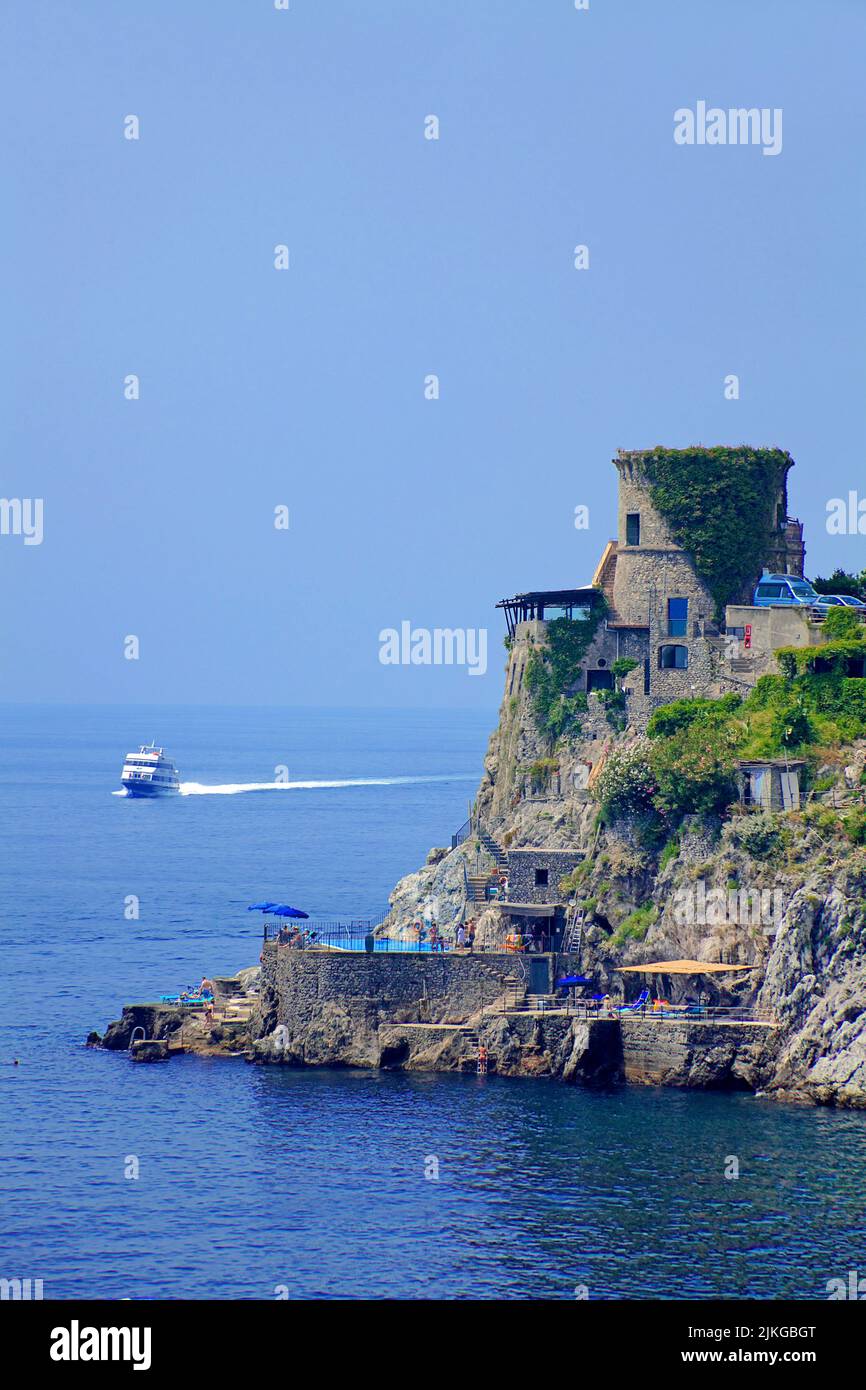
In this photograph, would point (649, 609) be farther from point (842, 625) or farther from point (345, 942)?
point (345, 942)

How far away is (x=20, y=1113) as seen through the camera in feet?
291

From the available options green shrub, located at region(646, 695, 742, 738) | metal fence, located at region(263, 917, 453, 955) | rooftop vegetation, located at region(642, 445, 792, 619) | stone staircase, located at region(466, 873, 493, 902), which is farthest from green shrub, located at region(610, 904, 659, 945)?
rooftop vegetation, located at region(642, 445, 792, 619)

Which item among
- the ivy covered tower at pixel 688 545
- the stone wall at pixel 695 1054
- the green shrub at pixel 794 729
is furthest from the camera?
the ivy covered tower at pixel 688 545

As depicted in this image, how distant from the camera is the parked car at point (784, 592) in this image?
104m

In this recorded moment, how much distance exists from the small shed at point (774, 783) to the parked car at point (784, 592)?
11313 mm

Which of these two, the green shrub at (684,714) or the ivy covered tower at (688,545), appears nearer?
the green shrub at (684,714)

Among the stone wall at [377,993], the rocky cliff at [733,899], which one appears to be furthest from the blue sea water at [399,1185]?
the rocky cliff at [733,899]

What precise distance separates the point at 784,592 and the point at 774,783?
14282 mm

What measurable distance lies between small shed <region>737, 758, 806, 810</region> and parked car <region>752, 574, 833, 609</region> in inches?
445

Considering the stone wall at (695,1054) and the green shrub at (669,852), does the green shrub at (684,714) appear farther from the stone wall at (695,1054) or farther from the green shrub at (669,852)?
the stone wall at (695,1054)

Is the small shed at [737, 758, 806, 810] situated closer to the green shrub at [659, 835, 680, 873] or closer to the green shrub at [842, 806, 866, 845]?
the green shrub at [842, 806, 866, 845]

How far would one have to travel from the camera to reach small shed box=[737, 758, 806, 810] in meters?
94.5

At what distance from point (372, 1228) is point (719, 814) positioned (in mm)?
30270
